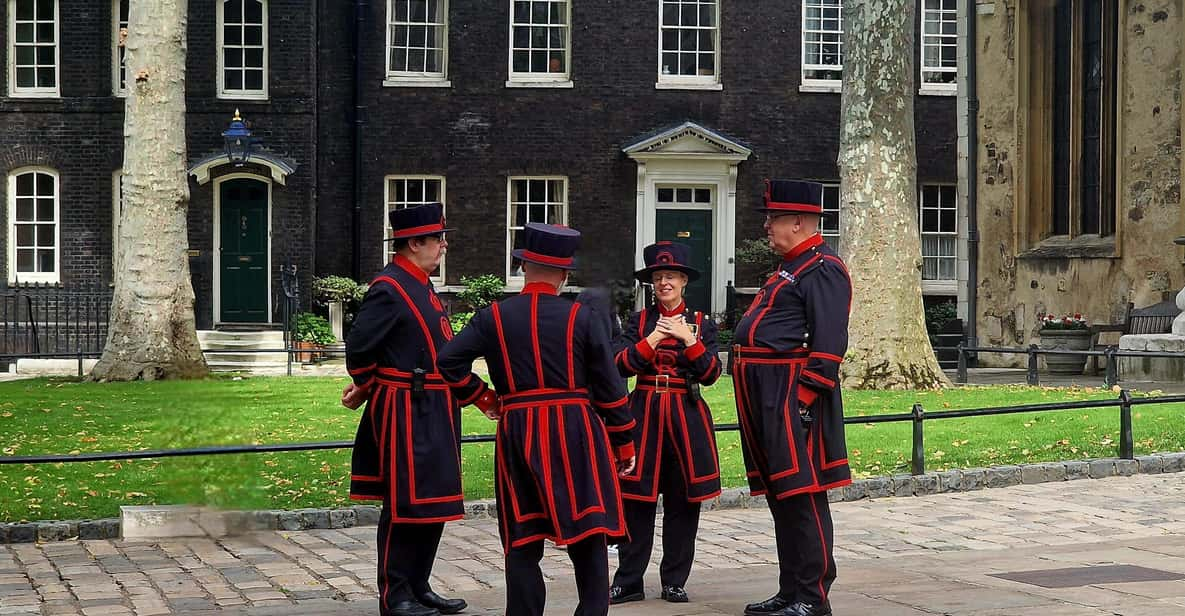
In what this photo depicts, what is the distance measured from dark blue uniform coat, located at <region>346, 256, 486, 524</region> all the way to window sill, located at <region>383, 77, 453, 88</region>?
2512 cm

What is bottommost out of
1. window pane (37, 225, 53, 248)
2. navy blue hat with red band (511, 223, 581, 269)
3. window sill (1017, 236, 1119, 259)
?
navy blue hat with red band (511, 223, 581, 269)

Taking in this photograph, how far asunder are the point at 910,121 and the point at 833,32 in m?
13.4

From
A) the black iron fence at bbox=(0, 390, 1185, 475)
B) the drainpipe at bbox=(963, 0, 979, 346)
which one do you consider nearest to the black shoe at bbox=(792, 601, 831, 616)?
the black iron fence at bbox=(0, 390, 1185, 475)

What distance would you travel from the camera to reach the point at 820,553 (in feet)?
26.6

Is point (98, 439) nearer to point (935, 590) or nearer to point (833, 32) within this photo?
point (935, 590)

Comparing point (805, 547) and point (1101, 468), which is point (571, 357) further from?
point (1101, 468)

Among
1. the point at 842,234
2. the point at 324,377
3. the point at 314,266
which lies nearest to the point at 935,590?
the point at 842,234

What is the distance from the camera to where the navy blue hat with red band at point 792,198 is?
8352 millimetres

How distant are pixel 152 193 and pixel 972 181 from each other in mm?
14082

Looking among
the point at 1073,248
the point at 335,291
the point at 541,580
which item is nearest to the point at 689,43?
the point at 335,291

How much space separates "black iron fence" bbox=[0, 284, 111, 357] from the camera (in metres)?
29.9

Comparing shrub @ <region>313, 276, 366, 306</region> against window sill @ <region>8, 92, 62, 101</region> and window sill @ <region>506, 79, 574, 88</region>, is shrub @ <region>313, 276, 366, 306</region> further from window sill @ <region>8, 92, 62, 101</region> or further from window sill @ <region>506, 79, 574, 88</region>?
window sill @ <region>8, 92, 62, 101</region>

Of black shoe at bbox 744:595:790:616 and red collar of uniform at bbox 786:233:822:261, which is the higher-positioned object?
red collar of uniform at bbox 786:233:822:261

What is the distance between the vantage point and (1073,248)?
27.3 metres
